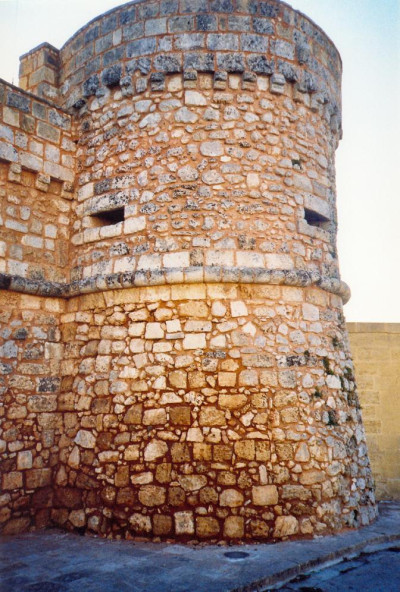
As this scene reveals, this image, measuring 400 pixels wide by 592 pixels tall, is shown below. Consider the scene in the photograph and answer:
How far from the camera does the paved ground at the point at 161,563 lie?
3.45m

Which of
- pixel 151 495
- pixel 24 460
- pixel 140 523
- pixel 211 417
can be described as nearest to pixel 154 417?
pixel 211 417

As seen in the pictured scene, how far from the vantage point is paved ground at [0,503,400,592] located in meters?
3.45

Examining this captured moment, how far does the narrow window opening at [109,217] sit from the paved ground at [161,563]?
10.9ft

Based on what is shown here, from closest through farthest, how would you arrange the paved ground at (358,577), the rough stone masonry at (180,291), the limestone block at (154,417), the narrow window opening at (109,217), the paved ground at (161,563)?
the paved ground at (161,563)
the paved ground at (358,577)
the rough stone masonry at (180,291)
the limestone block at (154,417)
the narrow window opening at (109,217)

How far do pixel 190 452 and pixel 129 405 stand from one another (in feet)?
2.50

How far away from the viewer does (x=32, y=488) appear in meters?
5.16

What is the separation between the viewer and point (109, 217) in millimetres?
5969

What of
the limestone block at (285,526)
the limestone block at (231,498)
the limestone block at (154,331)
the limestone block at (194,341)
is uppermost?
the limestone block at (154,331)

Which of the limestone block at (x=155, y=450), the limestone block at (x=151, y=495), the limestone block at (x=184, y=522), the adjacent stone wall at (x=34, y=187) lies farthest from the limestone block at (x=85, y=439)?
the adjacent stone wall at (x=34, y=187)

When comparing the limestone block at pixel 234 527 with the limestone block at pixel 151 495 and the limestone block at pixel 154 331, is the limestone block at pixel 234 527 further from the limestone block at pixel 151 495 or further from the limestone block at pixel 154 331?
the limestone block at pixel 154 331

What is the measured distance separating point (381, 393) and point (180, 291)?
391 centimetres

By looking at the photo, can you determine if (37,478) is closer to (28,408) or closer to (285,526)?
(28,408)

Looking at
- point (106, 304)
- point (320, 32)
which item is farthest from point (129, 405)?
point (320, 32)

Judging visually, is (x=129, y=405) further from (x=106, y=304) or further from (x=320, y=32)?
(x=320, y=32)
